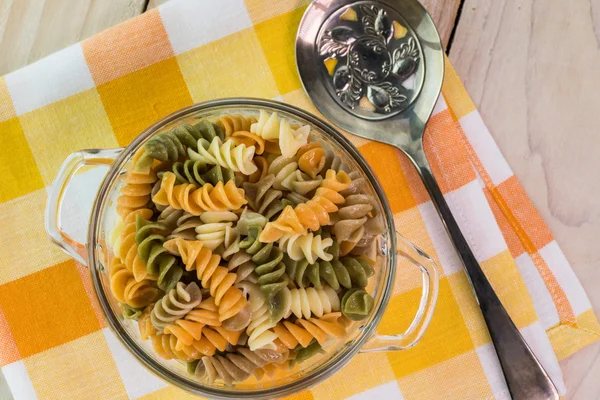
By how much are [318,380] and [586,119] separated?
2.93 feet

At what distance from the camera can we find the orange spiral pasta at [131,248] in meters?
0.94

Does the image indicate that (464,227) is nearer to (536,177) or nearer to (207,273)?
(536,177)

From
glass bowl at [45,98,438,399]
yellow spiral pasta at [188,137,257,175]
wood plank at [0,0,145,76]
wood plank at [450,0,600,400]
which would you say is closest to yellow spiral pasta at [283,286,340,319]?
glass bowl at [45,98,438,399]

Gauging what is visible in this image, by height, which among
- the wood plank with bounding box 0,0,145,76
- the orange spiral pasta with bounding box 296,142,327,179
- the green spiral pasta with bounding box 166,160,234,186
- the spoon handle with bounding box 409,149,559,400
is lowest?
the spoon handle with bounding box 409,149,559,400

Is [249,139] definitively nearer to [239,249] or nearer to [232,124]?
[232,124]

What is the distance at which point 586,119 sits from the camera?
140 cm

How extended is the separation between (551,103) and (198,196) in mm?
914

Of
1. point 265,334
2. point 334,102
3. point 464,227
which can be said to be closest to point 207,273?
point 265,334

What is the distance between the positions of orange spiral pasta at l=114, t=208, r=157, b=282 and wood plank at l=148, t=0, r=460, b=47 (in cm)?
60

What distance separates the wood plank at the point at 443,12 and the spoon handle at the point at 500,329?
1.00ft

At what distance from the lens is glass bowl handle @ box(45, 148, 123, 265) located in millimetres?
1139

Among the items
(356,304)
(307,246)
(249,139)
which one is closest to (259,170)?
(249,139)

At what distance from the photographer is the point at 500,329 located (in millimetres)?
1288

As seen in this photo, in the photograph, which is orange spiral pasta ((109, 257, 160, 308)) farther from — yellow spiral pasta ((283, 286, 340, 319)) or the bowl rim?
yellow spiral pasta ((283, 286, 340, 319))
